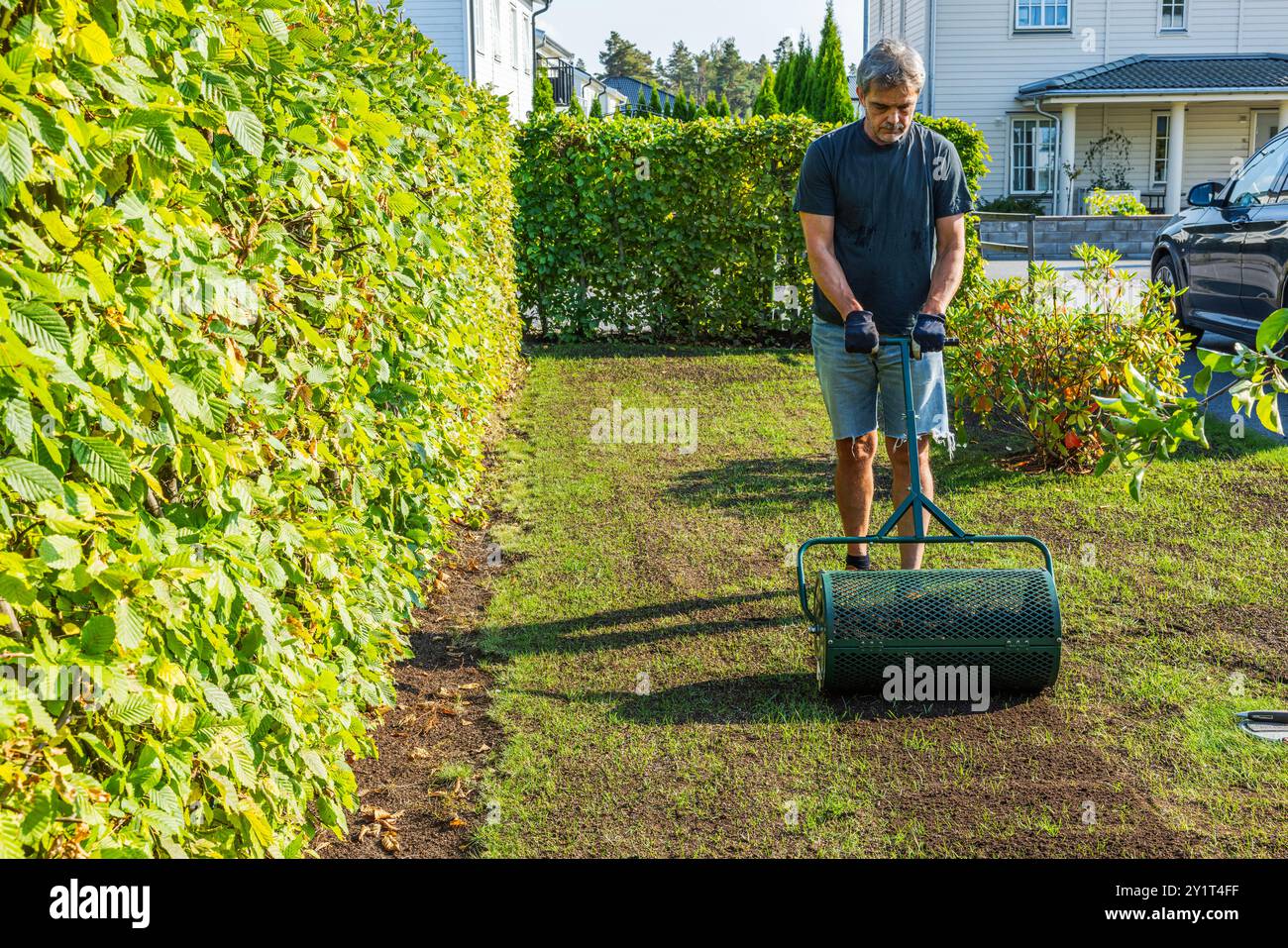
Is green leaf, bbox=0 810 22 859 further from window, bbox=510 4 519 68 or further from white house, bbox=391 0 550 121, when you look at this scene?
window, bbox=510 4 519 68

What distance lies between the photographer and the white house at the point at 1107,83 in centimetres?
2850

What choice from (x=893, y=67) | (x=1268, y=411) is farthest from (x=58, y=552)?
(x=893, y=67)

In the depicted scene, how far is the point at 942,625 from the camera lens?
426 cm

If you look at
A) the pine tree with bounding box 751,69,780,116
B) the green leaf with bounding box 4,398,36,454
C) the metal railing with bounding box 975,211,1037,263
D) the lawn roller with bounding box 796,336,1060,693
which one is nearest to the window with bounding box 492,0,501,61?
the pine tree with bounding box 751,69,780,116

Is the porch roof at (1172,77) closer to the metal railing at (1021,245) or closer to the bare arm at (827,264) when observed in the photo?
the metal railing at (1021,245)

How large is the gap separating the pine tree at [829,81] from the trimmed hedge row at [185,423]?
93.4 feet

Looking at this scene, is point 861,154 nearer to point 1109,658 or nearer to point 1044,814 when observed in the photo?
point 1109,658

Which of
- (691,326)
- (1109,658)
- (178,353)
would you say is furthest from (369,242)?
(691,326)

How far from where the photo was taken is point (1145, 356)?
23.8 ft

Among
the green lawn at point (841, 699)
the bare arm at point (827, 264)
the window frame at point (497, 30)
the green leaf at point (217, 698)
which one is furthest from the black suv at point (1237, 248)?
the window frame at point (497, 30)

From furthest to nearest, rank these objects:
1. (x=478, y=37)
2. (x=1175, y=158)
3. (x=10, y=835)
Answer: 1. (x=1175, y=158)
2. (x=478, y=37)
3. (x=10, y=835)

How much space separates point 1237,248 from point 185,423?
9.76 metres

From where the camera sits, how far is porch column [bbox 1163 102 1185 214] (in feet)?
94.4

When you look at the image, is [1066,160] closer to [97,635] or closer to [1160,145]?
→ [1160,145]
